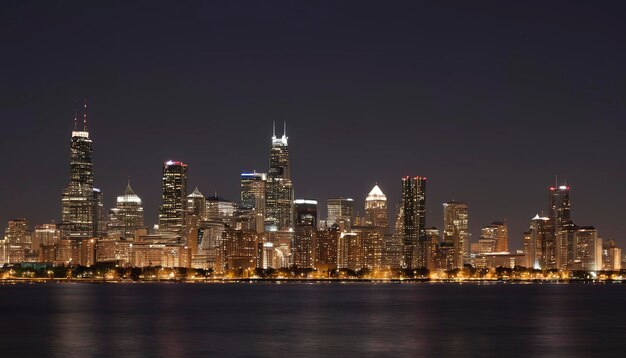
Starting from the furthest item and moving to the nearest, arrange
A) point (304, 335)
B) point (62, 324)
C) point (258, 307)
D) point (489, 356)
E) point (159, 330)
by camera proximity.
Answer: point (258, 307) → point (62, 324) → point (159, 330) → point (304, 335) → point (489, 356)

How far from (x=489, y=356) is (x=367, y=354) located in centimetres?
810

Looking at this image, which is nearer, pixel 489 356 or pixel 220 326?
pixel 489 356

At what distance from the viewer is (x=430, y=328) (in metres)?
93.5

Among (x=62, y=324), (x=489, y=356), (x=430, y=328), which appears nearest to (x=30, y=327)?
(x=62, y=324)

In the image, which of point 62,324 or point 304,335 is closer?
point 304,335

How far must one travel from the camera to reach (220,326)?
95.1m

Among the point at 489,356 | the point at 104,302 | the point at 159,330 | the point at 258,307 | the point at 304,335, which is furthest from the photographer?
the point at 104,302

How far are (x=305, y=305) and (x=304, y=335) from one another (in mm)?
52649

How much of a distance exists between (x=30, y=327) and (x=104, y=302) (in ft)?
179

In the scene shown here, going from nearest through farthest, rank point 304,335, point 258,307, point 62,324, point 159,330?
point 304,335 → point 159,330 → point 62,324 → point 258,307

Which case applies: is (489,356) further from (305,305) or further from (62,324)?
→ (305,305)

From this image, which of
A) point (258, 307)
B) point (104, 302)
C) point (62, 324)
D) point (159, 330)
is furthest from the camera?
point (104, 302)

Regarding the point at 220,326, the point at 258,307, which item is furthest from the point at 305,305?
the point at 220,326

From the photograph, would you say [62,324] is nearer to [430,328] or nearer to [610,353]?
[430,328]
